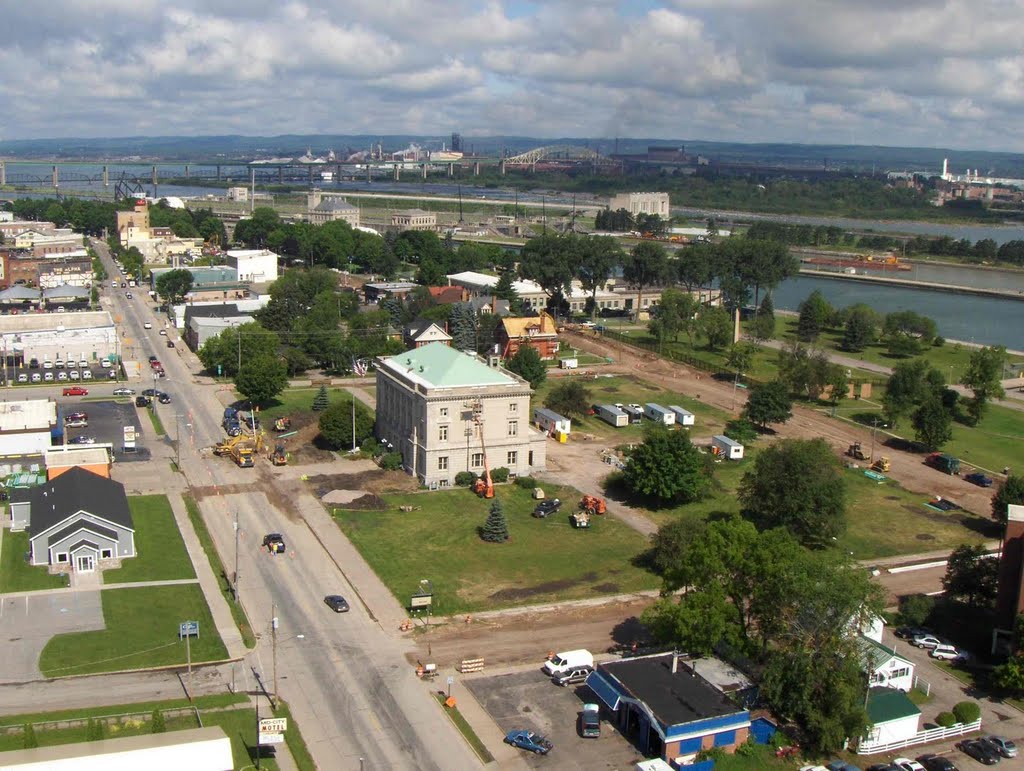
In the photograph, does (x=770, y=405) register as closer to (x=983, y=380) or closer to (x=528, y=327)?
(x=983, y=380)

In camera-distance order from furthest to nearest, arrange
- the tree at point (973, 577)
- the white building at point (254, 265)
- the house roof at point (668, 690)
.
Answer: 1. the white building at point (254, 265)
2. the tree at point (973, 577)
3. the house roof at point (668, 690)

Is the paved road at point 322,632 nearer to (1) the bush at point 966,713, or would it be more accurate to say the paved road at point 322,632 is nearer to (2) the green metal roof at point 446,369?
(2) the green metal roof at point 446,369

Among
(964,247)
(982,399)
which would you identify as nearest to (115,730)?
(982,399)

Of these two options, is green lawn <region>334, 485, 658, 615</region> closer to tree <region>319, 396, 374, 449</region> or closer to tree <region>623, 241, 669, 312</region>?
tree <region>319, 396, 374, 449</region>

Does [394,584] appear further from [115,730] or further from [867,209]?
[867,209]

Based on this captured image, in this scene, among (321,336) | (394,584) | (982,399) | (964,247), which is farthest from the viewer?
(964,247)

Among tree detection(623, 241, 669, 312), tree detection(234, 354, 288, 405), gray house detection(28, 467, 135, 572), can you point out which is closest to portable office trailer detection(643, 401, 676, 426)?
tree detection(234, 354, 288, 405)

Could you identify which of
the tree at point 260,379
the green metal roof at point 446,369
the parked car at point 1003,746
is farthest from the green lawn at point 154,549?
the parked car at point 1003,746
